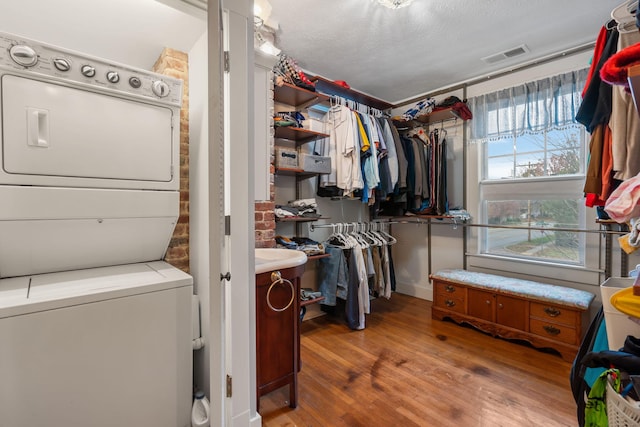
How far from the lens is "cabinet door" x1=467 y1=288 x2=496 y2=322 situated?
8.57ft

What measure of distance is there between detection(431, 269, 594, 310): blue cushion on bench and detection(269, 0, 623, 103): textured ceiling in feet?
6.74

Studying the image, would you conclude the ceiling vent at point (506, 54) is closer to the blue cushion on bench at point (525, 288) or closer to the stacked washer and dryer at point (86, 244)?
the blue cushion on bench at point (525, 288)

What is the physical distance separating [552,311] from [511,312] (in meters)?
0.29

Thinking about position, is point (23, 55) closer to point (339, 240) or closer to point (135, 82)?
point (135, 82)

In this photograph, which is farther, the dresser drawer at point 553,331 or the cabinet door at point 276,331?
the dresser drawer at point 553,331

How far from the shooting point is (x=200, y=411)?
1318 millimetres

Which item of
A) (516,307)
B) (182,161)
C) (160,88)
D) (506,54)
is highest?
(506,54)

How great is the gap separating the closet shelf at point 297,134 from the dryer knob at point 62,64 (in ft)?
4.59

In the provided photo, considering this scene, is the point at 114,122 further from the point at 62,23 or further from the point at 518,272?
the point at 518,272

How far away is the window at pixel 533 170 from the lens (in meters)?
2.59

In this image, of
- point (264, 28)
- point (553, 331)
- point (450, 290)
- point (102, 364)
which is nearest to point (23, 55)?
point (102, 364)

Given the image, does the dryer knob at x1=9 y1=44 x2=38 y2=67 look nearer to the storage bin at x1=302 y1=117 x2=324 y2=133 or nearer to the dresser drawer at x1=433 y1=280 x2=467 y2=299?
the storage bin at x1=302 y1=117 x2=324 y2=133

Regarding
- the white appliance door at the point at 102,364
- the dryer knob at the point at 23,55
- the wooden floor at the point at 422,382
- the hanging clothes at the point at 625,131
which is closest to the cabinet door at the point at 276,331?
the wooden floor at the point at 422,382

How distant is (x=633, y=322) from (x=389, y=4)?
210 cm
